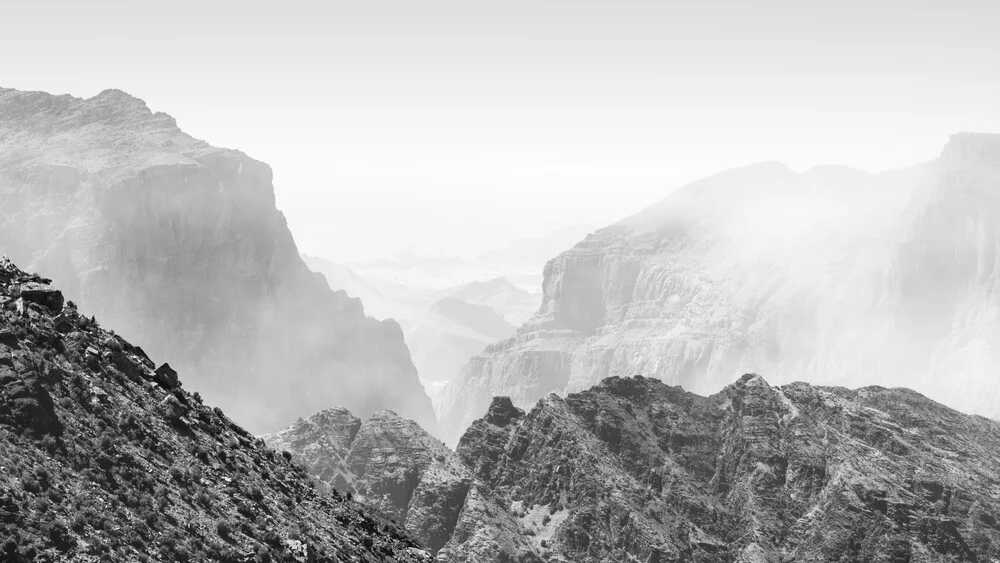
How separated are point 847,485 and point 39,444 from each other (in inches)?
5362

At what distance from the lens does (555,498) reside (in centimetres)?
17762

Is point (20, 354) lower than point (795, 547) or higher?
higher

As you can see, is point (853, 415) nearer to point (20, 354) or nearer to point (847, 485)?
point (847, 485)

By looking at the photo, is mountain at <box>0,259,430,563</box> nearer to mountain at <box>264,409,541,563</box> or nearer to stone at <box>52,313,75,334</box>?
stone at <box>52,313,75,334</box>

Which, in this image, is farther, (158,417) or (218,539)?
(158,417)

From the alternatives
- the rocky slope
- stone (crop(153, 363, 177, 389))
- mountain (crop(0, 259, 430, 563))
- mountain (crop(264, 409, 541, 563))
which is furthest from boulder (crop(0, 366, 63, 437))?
the rocky slope

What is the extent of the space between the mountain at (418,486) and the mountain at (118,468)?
96743 mm

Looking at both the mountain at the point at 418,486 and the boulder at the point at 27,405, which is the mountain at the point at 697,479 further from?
the boulder at the point at 27,405

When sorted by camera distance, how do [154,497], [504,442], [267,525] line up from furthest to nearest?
1. [504,442]
2. [267,525]
3. [154,497]

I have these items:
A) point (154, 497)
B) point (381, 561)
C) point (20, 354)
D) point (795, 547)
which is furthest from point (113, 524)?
point (795, 547)

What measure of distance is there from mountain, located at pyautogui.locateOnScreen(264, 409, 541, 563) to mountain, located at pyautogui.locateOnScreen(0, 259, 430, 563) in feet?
317

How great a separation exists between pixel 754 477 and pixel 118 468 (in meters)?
138

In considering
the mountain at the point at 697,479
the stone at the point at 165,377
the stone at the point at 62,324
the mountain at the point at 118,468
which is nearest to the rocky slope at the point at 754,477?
the mountain at the point at 697,479

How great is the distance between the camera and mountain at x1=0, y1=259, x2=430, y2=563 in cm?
4716
